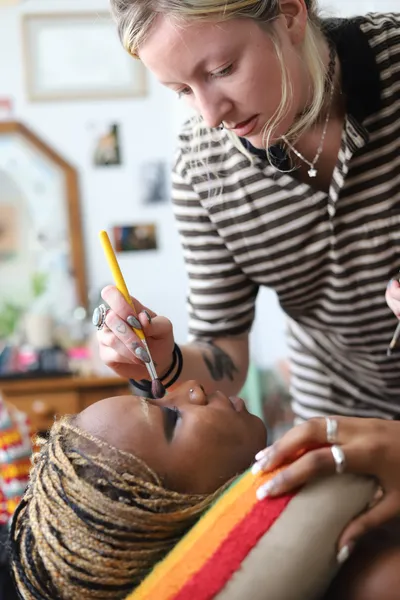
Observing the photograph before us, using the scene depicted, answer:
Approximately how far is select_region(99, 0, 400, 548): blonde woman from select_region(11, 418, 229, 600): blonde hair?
0.24 meters

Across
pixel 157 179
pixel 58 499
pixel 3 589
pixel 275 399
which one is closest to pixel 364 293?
pixel 58 499

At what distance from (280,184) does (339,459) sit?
500mm

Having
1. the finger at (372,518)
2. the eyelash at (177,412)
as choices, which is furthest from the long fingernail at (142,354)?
the finger at (372,518)

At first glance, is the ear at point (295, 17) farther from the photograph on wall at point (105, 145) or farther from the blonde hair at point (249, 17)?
the photograph on wall at point (105, 145)

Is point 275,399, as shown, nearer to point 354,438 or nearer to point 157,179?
point 157,179

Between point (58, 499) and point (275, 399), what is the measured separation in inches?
79.4

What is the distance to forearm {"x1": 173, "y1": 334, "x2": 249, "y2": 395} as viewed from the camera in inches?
46.9

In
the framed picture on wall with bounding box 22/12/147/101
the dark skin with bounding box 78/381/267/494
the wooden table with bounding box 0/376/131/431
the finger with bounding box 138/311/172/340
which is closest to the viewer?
the dark skin with bounding box 78/381/267/494

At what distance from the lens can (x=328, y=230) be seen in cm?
113

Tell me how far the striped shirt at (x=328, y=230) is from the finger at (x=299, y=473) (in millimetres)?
435

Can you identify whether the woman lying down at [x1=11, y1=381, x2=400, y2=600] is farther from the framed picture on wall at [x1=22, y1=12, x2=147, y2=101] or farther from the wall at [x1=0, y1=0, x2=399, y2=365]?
the framed picture on wall at [x1=22, y1=12, x2=147, y2=101]

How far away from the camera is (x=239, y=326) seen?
1.28 m

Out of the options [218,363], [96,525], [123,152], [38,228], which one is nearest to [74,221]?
[38,228]

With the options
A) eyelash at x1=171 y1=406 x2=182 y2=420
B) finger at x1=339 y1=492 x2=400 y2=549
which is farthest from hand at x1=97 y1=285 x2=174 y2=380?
finger at x1=339 y1=492 x2=400 y2=549
